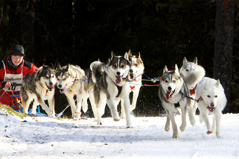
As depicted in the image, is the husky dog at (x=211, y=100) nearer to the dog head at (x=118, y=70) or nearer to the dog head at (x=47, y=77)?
the dog head at (x=118, y=70)

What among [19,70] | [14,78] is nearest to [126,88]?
[19,70]

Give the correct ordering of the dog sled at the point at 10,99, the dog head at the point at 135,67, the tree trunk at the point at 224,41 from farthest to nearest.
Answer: the tree trunk at the point at 224,41 → the dog sled at the point at 10,99 → the dog head at the point at 135,67

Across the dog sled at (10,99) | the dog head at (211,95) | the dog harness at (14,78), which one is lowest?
the dog sled at (10,99)

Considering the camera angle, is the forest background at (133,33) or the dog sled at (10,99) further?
the forest background at (133,33)

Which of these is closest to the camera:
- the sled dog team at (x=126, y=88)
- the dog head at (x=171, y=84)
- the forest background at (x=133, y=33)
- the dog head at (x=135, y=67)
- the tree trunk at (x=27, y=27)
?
the dog head at (x=171, y=84)

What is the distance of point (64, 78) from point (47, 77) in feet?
1.54

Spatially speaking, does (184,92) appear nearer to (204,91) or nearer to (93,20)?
(204,91)

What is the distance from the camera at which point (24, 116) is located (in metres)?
8.48

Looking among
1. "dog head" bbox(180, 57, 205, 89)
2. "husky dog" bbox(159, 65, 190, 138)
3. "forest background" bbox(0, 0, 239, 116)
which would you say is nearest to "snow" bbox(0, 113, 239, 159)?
"husky dog" bbox(159, 65, 190, 138)

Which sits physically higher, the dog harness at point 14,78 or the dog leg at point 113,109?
the dog harness at point 14,78

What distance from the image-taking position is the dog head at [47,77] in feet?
29.8

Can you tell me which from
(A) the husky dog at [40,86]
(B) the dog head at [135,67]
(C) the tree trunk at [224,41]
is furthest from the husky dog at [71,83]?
(C) the tree trunk at [224,41]

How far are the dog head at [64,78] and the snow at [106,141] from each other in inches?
42.9

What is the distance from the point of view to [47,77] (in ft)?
29.8
